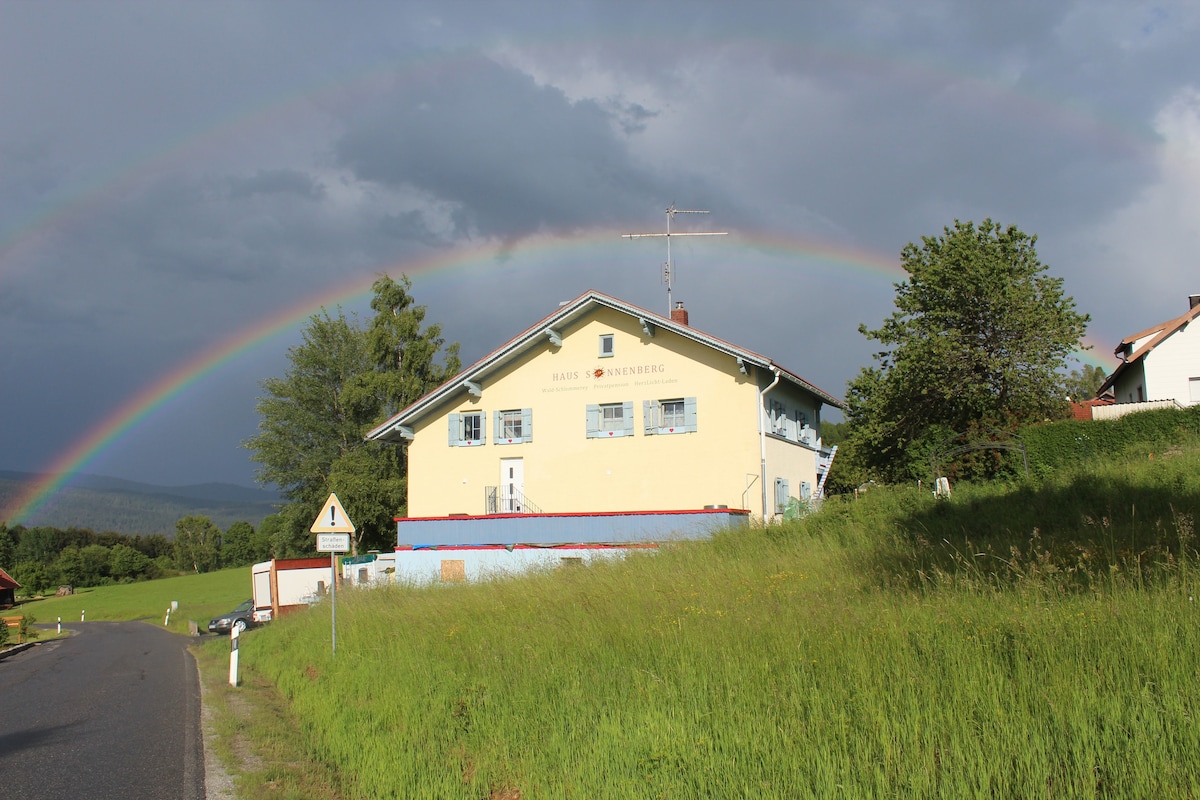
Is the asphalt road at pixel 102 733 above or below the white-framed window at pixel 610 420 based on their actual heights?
below

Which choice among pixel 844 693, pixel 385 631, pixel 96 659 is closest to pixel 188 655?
pixel 96 659

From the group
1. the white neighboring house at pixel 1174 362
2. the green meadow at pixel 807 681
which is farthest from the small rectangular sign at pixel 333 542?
the white neighboring house at pixel 1174 362

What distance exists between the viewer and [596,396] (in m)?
31.0

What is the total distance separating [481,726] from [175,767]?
3.47 metres

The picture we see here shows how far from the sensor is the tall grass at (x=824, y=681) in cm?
549

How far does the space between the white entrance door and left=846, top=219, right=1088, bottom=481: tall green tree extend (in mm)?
12591

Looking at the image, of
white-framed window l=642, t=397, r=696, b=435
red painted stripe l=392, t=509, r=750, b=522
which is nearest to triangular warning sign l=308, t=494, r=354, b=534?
red painted stripe l=392, t=509, r=750, b=522

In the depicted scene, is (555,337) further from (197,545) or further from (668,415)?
(197,545)

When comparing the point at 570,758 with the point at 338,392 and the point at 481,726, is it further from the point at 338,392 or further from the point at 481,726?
the point at 338,392

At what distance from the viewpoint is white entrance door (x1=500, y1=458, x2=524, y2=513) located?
104 ft

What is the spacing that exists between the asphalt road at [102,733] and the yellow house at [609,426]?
11.4 metres

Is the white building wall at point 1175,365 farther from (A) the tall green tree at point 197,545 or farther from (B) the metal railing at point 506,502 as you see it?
(A) the tall green tree at point 197,545

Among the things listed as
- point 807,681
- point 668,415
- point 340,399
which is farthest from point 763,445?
point 340,399

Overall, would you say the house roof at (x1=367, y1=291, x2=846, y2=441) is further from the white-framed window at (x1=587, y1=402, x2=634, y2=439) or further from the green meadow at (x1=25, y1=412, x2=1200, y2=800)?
the green meadow at (x1=25, y1=412, x2=1200, y2=800)
